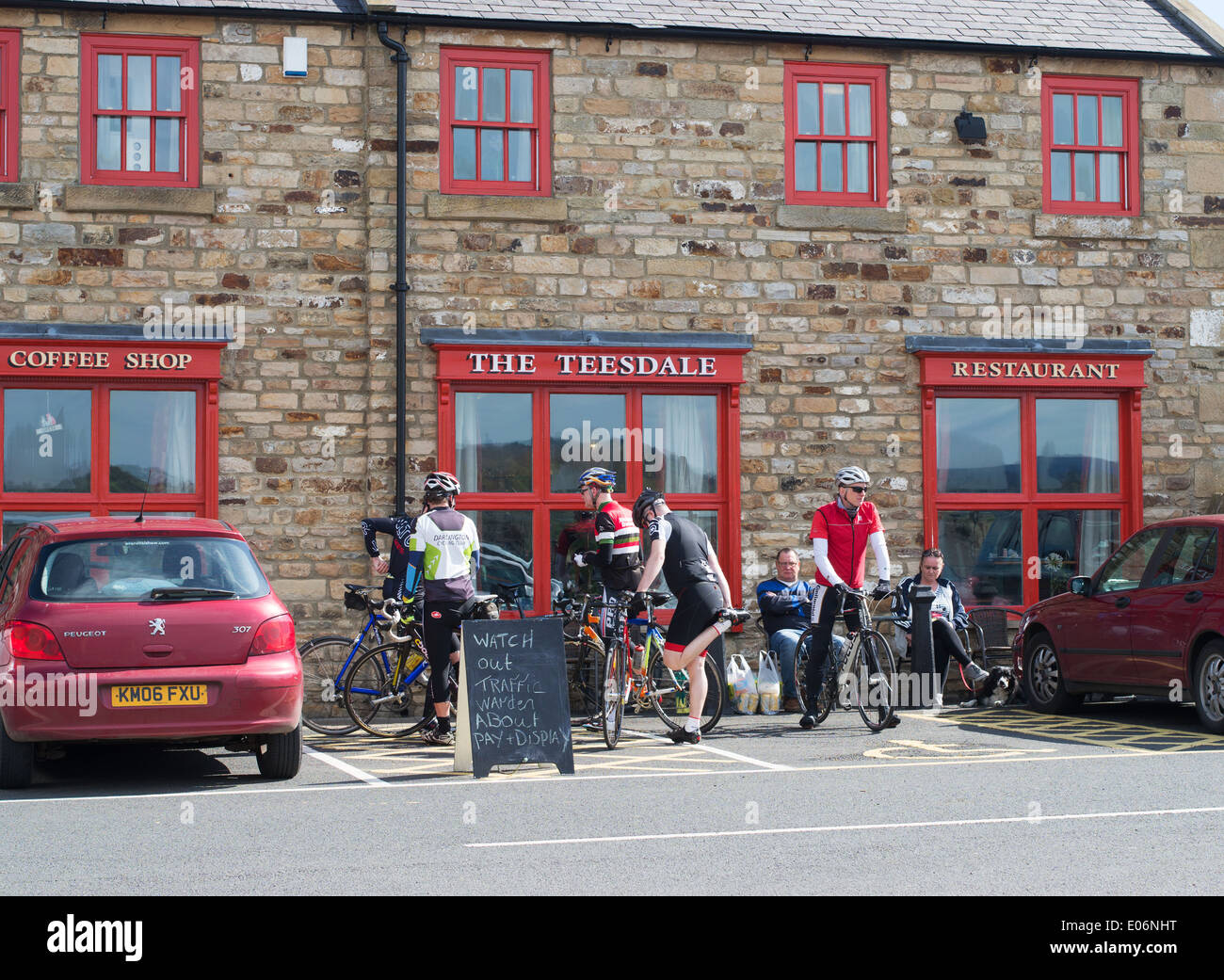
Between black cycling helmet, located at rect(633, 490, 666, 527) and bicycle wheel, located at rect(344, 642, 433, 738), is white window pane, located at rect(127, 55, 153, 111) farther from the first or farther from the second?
black cycling helmet, located at rect(633, 490, 666, 527)

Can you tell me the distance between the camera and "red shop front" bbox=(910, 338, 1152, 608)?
15477 mm

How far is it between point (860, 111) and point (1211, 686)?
22.7 feet

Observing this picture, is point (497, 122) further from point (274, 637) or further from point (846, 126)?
point (274, 637)

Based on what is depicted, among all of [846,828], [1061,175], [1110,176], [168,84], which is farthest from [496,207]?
[846,828]

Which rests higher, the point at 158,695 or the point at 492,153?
the point at 492,153

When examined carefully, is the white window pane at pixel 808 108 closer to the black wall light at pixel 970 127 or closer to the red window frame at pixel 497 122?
the black wall light at pixel 970 127

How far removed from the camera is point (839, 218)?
50.0ft

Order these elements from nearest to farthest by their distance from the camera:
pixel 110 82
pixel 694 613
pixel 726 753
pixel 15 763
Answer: pixel 15 763, pixel 726 753, pixel 694 613, pixel 110 82

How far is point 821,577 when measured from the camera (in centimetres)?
1202

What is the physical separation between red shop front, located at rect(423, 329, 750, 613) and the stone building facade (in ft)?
0.55

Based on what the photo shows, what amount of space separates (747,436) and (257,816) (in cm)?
786

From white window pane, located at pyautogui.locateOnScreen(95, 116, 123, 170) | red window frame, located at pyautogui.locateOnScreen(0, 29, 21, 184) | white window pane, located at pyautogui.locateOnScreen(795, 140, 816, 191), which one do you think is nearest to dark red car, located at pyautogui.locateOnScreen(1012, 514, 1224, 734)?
white window pane, located at pyautogui.locateOnScreen(795, 140, 816, 191)

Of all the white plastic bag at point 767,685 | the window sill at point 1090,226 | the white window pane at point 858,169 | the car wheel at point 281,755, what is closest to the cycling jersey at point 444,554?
the car wheel at point 281,755

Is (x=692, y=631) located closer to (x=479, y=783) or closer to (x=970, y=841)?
(x=479, y=783)
